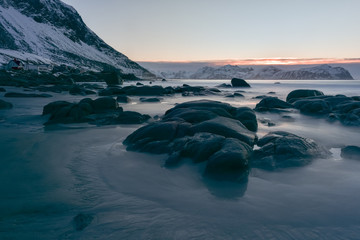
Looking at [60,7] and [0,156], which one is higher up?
[60,7]

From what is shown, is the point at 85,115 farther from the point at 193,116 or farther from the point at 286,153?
the point at 286,153

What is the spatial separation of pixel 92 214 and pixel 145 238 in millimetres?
621

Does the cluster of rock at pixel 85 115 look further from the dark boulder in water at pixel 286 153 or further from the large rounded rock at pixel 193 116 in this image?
the dark boulder in water at pixel 286 153

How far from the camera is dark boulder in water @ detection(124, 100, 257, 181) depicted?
3320 millimetres

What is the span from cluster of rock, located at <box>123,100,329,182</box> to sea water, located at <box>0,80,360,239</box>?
196mm

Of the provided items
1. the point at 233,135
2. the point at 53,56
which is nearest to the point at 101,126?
the point at 233,135

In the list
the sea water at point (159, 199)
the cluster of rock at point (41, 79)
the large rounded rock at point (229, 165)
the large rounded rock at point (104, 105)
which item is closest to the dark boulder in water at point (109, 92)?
the large rounded rock at point (104, 105)

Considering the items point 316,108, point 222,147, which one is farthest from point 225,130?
point 316,108

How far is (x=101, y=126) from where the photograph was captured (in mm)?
6676

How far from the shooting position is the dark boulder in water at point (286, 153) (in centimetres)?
372

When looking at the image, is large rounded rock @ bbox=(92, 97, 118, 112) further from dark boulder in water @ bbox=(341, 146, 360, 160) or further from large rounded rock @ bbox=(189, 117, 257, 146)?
dark boulder in water @ bbox=(341, 146, 360, 160)

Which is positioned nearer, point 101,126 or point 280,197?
point 280,197

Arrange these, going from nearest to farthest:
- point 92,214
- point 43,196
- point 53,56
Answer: point 92,214 → point 43,196 → point 53,56

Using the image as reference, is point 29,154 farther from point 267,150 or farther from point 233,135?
point 267,150
